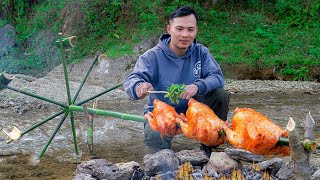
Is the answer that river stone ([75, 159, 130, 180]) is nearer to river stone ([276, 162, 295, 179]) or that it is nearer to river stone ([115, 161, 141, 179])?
river stone ([115, 161, 141, 179])

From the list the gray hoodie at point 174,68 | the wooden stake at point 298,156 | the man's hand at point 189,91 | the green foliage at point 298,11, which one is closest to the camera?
the wooden stake at point 298,156

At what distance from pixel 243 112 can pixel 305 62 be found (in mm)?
10055

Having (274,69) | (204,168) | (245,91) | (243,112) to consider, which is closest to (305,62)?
(274,69)

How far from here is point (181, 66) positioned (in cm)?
537

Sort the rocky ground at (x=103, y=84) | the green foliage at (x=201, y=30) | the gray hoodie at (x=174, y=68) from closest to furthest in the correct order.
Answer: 1. the gray hoodie at (x=174, y=68)
2. the rocky ground at (x=103, y=84)
3. the green foliage at (x=201, y=30)

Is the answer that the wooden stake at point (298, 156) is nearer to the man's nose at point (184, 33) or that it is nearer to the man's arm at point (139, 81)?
the man's arm at point (139, 81)

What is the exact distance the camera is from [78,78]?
12.8 metres

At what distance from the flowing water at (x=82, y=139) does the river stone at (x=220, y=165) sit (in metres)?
1.06

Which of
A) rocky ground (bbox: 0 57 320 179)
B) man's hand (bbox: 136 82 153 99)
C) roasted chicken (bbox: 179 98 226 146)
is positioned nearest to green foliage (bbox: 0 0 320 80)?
rocky ground (bbox: 0 57 320 179)

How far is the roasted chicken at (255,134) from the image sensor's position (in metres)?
3.41

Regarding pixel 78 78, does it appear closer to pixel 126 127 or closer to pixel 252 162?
pixel 126 127

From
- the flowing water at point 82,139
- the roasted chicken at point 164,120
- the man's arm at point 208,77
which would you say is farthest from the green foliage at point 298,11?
the roasted chicken at point 164,120

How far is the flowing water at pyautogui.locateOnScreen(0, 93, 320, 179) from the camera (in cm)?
553

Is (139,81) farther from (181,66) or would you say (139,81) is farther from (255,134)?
(255,134)
